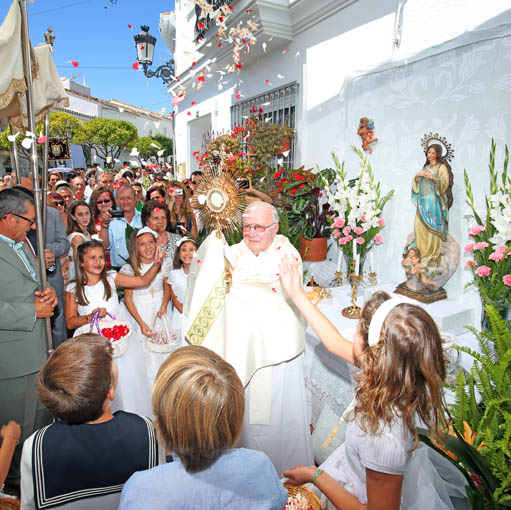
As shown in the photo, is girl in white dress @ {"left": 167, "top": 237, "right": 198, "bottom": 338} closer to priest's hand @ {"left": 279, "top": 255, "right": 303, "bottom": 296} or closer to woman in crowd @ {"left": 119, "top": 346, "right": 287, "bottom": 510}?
priest's hand @ {"left": 279, "top": 255, "right": 303, "bottom": 296}

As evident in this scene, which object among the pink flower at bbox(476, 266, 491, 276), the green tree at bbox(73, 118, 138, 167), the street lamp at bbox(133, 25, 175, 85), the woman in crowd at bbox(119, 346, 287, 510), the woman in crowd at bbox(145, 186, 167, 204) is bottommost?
the woman in crowd at bbox(119, 346, 287, 510)

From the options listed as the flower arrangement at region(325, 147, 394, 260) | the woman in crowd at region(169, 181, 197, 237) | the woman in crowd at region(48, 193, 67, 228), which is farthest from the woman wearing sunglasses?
the flower arrangement at region(325, 147, 394, 260)

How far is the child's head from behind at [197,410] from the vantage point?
1.13 m

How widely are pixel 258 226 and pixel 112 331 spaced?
4.59 ft

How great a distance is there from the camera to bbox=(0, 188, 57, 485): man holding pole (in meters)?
2.43

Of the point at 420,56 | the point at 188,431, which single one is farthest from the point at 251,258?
the point at 420,56

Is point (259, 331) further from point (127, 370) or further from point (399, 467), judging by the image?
point (399, 467)

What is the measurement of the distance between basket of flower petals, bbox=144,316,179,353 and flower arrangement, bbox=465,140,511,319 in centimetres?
261

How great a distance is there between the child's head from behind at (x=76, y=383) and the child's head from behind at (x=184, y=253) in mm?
2123

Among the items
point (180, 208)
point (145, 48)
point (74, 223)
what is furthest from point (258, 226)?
point (145, 48)

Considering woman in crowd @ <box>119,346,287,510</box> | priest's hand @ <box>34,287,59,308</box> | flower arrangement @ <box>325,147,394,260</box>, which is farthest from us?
flower arrangement @ <box>325,147,394,260</box>

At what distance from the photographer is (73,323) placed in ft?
10.2

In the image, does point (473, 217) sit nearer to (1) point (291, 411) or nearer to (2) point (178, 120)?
(1) point (291, 411)

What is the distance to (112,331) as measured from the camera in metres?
2.93
